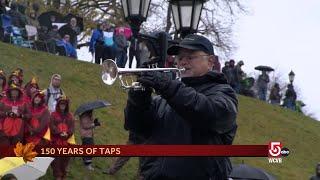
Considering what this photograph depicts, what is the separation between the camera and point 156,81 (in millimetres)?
4125

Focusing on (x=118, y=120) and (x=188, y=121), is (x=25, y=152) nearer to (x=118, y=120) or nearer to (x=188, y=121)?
(x=188, y=121)

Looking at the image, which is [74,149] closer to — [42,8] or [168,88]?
[168,88]

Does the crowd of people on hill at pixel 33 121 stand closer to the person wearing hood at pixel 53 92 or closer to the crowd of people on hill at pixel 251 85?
the person wearing hood at pixel 53 92

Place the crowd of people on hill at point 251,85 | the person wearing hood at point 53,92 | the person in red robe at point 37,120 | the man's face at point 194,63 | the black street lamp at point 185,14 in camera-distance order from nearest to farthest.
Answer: the man's face at point 194,63 < the black street lamp at point 185,14 < the person in red robe at point 37,120 < the person wearing hood at point 53,92 < the crowd of people on hill at point 251,85

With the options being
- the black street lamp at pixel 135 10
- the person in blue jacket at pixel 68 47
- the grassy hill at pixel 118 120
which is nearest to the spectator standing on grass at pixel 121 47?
the grassy hill at pixel 118 120

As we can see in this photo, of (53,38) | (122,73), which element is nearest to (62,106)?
(122,73)

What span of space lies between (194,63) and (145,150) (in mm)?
596

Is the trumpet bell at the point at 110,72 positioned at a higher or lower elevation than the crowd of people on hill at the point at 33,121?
higher

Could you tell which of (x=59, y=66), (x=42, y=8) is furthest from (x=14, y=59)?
(x=42, y=8)

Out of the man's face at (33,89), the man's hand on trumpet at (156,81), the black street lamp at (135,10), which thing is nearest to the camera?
the man's hand on trumpet at (156,81)

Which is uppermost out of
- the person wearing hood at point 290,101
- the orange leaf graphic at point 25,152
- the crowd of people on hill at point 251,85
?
the orange leaf graphic at point 25,152

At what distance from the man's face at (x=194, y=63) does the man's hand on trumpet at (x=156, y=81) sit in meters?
0.29

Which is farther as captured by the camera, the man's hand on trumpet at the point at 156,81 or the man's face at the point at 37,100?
the man's face at the point at 37,100

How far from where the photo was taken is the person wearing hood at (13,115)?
1166cm
